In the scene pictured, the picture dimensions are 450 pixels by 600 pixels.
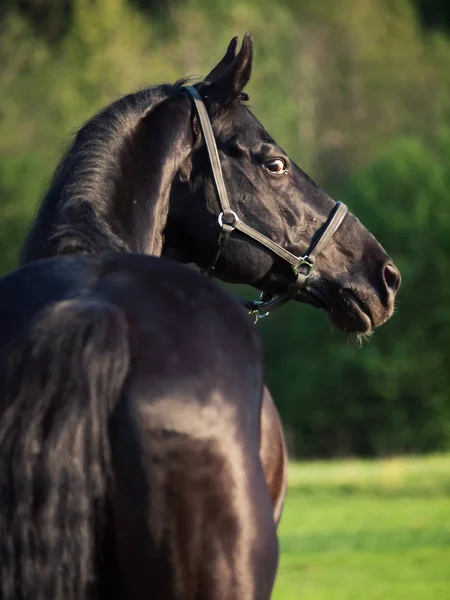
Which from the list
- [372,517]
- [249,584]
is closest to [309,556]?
[372,517]

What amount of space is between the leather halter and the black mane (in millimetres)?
Answer: 185

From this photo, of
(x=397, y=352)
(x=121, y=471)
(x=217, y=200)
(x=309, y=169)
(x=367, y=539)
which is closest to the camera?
(x=121, y=471)

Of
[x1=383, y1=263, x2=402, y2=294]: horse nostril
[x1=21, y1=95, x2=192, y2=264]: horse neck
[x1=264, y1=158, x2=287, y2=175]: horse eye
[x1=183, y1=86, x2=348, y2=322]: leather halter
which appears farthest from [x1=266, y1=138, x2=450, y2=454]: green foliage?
[x1=21, y1=95, x2=192, y2=264]: horse neck

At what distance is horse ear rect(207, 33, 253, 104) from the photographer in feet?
13.6

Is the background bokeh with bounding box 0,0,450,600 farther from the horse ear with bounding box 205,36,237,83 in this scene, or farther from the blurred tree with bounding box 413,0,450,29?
the blurred tree with bounding box 413,0,450,29

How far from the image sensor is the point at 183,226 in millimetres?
4211

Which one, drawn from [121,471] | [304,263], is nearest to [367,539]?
[304,263]

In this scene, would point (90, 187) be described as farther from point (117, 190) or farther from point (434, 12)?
point (434, 12)

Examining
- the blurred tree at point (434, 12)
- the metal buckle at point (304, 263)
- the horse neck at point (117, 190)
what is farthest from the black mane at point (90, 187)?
the blurred tree at point (434, 12)

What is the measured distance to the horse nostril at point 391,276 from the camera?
4.38 m

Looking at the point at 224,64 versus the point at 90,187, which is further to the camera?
the point at 224,64

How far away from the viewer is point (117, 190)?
3781 mm

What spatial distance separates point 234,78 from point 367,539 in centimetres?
1168

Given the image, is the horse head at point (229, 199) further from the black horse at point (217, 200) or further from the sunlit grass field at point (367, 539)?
the sunlit grass field at point (367, 539)
